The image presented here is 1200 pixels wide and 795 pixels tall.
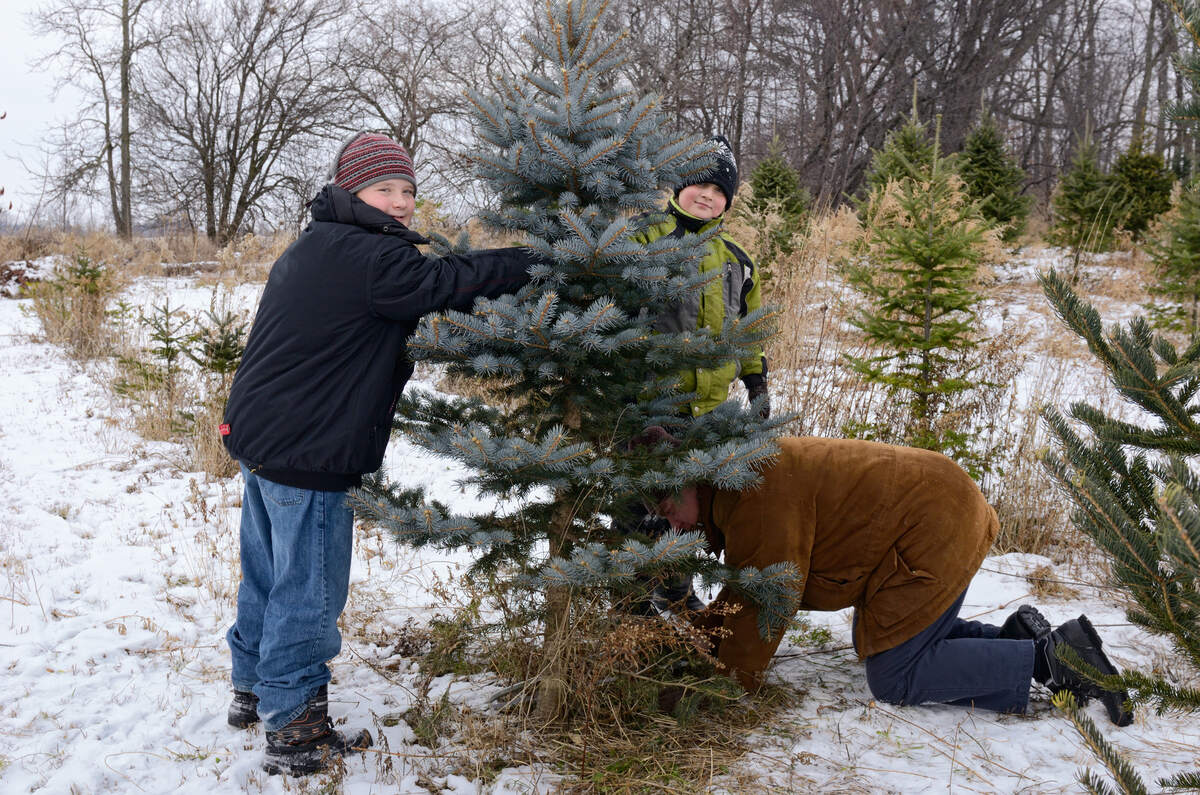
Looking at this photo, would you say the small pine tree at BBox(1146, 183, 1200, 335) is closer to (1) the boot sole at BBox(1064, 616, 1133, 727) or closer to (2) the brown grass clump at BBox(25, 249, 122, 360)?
(1) the boot sole at BBox(1064, 616, 1133, 727)

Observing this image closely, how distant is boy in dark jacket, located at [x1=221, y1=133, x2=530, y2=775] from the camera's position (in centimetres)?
284

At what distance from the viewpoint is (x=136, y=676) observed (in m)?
3.77

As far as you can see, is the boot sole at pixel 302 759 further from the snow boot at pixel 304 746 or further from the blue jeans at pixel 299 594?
the blue jeans at pixel 299 594

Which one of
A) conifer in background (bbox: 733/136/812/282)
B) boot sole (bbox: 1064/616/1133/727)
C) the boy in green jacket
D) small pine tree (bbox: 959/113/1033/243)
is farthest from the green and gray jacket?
small pine tree (bbox: 959/113/1033/243)

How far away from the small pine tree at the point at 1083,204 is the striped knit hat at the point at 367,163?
566 inches

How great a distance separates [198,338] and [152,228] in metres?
17.8

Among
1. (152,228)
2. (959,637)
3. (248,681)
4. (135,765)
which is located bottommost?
(135,765)

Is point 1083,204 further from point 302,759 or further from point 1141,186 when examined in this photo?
point 302,759

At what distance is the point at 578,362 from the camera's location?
2.98 meters

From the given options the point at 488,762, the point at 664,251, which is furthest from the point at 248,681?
the point at 664,251

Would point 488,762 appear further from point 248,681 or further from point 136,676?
point 136,676

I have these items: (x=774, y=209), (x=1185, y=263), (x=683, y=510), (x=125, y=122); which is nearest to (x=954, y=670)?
(x=683, y=510)

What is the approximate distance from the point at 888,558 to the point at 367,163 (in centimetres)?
254

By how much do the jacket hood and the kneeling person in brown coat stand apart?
143 cm
